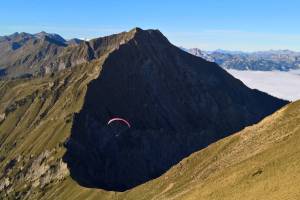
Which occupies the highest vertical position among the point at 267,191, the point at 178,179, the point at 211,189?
the point at 267,191

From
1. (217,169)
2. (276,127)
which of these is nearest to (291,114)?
(276,127)

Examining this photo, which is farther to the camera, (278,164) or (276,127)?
(276,127)

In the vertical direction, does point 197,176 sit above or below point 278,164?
below

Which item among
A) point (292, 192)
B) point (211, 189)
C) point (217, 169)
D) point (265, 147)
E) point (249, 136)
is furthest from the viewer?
point (249, 136)

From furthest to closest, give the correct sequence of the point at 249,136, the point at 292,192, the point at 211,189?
the point at 249,136
the point at 211,189
the point at 292,192

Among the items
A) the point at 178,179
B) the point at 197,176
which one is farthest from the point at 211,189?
the point at 178,179

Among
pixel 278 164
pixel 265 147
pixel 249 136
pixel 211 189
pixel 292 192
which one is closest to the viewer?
pixel 292 192

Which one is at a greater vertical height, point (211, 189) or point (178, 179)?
point (211, 189)

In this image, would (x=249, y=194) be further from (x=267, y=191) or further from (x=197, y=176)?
(x=197, y=176)

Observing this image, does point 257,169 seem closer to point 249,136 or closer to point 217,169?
point 217,169
